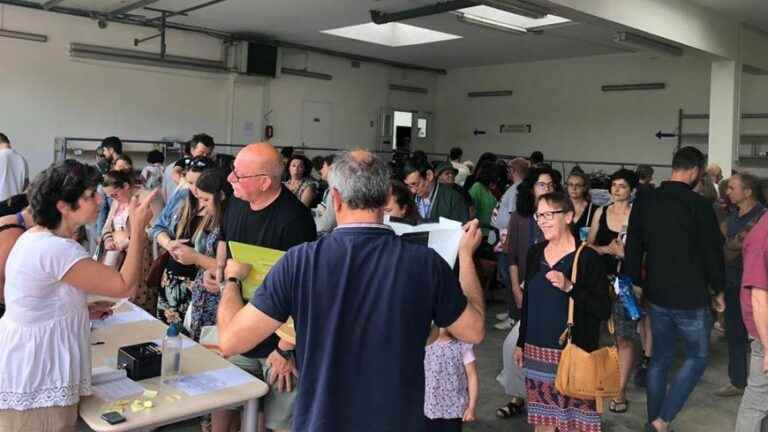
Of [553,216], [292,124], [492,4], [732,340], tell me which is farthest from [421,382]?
[292,124]

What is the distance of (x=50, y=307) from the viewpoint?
80.0 inches

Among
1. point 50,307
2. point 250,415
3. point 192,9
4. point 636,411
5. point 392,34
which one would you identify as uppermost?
point 392,34

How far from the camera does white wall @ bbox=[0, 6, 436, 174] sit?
8711 mm

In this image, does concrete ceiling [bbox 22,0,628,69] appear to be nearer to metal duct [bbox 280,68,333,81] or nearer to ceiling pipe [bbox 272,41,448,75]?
ceiling pipe [bbox 272,41,448,75]

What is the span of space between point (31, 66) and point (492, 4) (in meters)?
6.36

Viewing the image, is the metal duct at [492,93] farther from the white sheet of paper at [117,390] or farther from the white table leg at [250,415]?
the white sheet of paper at [117,390]

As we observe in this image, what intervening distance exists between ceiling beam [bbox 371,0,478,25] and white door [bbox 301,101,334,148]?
3.65 m

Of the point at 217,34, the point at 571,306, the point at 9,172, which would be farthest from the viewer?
the point at 217,34

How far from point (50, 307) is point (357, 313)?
1045mm

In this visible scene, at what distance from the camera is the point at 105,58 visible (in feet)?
30.5

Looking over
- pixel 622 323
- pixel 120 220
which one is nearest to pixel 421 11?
pixel 120 220

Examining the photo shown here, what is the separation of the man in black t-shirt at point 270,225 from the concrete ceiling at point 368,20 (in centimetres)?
526

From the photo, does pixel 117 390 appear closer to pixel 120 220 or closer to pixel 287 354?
pixel 287 354

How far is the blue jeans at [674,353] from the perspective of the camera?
3.50 meters
